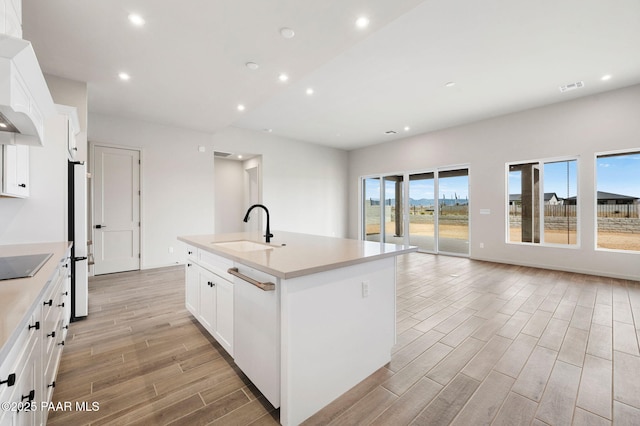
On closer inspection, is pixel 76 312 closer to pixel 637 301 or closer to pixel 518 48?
pixel 518 48

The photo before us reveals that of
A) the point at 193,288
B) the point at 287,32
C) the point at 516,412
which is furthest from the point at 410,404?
the point at 287,32

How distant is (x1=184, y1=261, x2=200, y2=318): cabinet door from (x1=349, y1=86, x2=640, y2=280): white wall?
609cm

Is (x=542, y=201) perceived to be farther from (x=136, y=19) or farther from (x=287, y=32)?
(x=136, y=19)

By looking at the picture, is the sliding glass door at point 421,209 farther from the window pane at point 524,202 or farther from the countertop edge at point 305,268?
the countertop edge at point 305,268

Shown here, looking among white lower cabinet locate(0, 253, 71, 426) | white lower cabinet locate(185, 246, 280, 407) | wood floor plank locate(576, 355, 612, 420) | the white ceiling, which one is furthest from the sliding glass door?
white lower cabinet locate(0, 253, 71, 426)

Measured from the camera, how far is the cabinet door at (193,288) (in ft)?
8.69

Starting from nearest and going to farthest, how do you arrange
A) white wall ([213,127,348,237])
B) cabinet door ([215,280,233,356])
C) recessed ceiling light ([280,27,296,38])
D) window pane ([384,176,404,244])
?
cabinet door ([215,280,233,356]), recessed ceiling light ([280,27,296,38]), white wall ([213,127,348,237]), window pane ([384,176,404,244])

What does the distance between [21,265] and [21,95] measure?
0.99m

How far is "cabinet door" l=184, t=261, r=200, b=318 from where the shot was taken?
2.65 metres

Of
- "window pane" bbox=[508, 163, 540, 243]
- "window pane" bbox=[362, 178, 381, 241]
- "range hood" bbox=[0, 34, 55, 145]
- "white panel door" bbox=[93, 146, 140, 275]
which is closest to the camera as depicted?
"range hood" bbox=[0, 34, 55, 145]

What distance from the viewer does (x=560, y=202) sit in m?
5.25

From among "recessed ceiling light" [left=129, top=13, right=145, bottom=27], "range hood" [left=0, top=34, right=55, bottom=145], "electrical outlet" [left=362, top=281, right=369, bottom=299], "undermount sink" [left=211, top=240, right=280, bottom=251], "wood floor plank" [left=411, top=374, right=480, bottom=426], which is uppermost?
"recessed ceiling light" [left=129, top=13, right=145, bottom=27]

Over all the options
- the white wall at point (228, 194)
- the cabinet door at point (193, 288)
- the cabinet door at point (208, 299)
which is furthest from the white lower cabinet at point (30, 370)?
the white wall at point (228, 194)

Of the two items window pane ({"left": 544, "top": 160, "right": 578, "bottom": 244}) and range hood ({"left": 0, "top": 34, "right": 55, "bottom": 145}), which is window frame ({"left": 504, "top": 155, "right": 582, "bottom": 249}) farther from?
range hood ({"left": 0, "top": 34, "right": 55, "bottom": 145})
